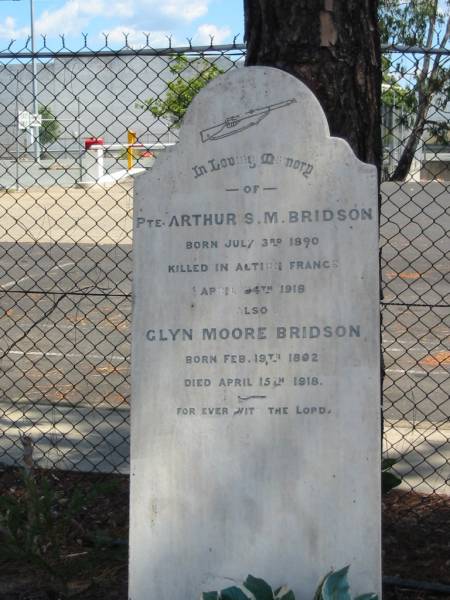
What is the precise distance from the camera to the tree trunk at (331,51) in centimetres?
413

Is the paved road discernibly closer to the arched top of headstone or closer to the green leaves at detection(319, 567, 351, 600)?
the arched top of headstone

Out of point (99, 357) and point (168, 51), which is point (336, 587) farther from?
point (99, 357)

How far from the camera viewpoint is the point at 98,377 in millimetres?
8164

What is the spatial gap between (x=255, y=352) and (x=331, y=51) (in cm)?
140

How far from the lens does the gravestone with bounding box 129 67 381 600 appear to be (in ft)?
11.2

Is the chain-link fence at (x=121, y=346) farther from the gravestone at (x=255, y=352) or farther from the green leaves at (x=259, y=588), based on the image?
the green leaves at (x=259, y=588)

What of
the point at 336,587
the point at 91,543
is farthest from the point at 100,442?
the point at 336,587

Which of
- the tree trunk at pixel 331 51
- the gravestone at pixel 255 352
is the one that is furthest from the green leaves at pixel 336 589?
the tree trunk at pixel 331 51

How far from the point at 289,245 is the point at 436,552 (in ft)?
6.46

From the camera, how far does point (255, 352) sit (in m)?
3.46

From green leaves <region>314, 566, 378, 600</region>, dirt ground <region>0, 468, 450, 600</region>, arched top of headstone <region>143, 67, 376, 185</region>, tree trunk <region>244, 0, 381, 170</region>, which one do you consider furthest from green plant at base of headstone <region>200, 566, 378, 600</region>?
tree trunk <region>244, 0, 381, 170</region>

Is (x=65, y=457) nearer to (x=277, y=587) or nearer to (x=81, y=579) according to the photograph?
(x=81, y=579)

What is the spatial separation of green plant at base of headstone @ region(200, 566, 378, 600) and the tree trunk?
1.81 meters

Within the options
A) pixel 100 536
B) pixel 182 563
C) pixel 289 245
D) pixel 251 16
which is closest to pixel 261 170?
pixel 289 245
